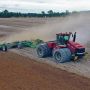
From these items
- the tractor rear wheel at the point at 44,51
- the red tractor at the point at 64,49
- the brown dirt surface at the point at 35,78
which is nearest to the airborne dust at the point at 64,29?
the tractor rear wheel at the point at 44,51

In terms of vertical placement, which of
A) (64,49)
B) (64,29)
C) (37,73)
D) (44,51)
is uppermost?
(64,49)

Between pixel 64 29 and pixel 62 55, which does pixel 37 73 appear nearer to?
pixel 62 55

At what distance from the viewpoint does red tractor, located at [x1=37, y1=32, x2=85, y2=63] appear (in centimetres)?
1877

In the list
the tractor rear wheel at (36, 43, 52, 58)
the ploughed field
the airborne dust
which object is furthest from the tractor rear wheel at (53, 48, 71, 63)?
the airborne dust

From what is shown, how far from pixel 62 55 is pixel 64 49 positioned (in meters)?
0.53

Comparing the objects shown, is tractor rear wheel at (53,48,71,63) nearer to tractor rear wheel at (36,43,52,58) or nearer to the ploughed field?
the ploughed field

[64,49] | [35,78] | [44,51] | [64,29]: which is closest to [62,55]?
[64,49]

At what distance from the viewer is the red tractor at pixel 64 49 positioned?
18.8 m

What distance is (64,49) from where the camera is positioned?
19.0 metres

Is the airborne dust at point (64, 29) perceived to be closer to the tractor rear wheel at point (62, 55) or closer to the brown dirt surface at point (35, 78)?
the tractor rear wheel at point (62, 55)

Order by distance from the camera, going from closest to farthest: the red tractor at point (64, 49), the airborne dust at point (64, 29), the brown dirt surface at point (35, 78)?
the brown dirt surface at point (35, 78) < the red tractor at point (64, 49) < the airborne dust at point (64, 29)

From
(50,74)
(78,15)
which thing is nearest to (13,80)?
(50,74)

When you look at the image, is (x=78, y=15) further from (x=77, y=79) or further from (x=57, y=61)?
(x=77, y=79)

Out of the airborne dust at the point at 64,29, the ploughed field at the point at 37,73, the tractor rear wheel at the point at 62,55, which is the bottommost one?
the airborne dust at the point at 64,29
